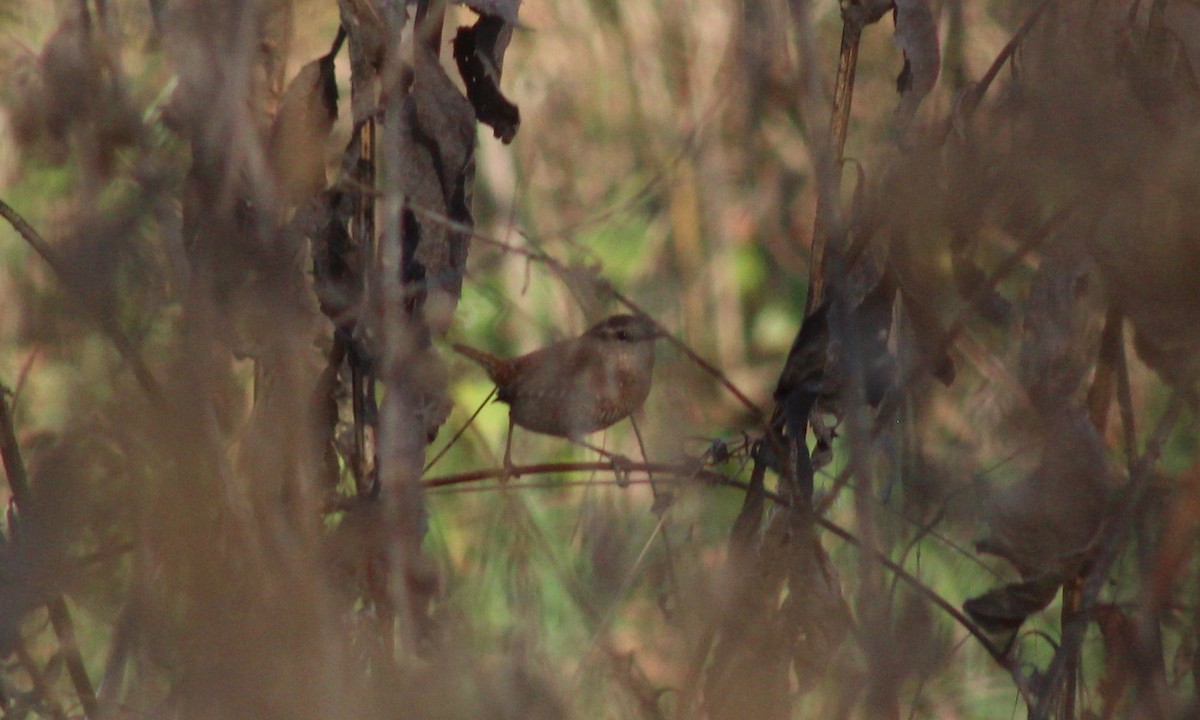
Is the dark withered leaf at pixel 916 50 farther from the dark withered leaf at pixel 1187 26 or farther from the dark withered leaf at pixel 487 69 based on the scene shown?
the dark withered leaf at pixel 487 69


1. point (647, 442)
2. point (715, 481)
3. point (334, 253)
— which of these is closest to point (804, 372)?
point (715, 481)

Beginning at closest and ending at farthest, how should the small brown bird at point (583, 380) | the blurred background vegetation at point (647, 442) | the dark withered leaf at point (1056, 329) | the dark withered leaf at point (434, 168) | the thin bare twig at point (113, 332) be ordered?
the blurred background vegetation at point (647, 442) < the thin bare twig at point (113, 332) < the dark withered leaf at point (1056, 329) < the dark withered leaf at point (434, 168) < the small brown bird at point (583, 380)

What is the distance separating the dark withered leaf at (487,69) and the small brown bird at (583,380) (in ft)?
1.63

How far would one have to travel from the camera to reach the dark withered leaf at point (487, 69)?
5.67ft

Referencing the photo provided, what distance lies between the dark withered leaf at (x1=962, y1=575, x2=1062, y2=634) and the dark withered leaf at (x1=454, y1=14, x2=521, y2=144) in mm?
799

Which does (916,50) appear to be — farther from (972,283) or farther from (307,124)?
(307,124)

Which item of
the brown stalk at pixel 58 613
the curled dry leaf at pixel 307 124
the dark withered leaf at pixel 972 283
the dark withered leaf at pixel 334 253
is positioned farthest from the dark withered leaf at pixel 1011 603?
the brown stalk at pixel 58 613

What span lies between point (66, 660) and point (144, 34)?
0.92 m

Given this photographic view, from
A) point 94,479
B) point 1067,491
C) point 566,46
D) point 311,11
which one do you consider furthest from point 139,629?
point 566,46

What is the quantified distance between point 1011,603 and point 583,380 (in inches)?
45.2

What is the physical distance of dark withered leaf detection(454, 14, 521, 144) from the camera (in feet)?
5.67

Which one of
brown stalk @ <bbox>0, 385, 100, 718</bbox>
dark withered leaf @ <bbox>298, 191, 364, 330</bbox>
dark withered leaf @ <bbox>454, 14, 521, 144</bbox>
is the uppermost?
dark withered leaf @ <bbox>454, 14, 521, 144</bbox>

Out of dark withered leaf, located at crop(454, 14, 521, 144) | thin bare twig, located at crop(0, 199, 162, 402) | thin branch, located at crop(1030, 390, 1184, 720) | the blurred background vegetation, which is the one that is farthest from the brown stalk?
thin branch, located at crop(1030, 390, 1184, 720)

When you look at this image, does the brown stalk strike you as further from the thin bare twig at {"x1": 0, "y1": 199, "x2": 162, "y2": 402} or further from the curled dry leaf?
the curled dry leaf
